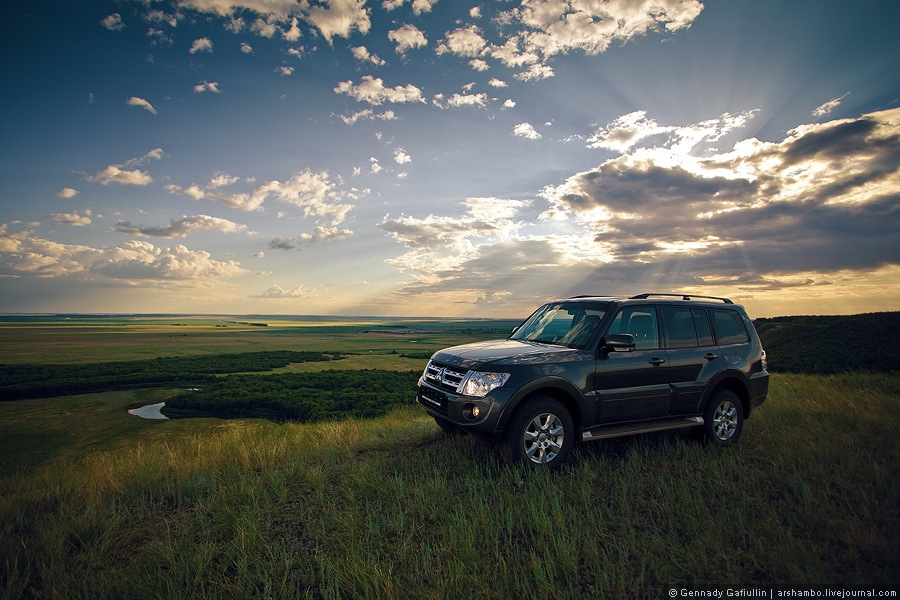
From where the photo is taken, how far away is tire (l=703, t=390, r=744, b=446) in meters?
6.47

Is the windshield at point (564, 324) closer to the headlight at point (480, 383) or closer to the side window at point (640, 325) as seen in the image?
the side window at point (640, 325)

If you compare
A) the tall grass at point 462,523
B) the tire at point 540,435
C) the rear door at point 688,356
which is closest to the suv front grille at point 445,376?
the tire at point 540,435

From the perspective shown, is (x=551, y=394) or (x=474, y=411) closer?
(x=474, y=411)

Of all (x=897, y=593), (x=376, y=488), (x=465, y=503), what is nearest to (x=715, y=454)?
(x=897, y=593)

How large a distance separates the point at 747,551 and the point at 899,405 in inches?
336

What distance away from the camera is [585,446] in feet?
21.3

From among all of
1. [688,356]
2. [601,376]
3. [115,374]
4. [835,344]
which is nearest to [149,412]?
[115,374]

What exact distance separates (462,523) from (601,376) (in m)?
2.70

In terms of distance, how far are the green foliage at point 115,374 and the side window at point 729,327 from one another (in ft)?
213

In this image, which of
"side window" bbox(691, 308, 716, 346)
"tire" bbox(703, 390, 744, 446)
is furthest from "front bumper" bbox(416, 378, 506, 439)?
"side window" bbox(691, 308, 716, 346)

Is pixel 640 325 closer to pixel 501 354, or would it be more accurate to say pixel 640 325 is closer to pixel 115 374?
pixel 501 354

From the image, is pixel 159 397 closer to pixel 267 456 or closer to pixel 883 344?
pixel 267 456

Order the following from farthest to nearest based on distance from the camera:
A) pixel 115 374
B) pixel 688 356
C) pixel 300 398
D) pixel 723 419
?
1. pixel 115 374
2. pixel 300 398
3. pixel 723 419
4. pixel 688 356

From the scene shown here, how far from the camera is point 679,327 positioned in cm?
651
